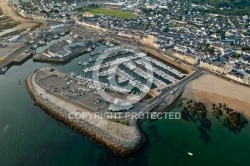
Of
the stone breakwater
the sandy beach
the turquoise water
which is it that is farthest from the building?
the stone breakwater

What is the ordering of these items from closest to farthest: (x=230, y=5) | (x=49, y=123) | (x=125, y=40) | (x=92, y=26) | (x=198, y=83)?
(x=49, y=123) < (x=198, y=83) < (x=125, y=40) < (x=92, y=26) < (x=230, y=5)

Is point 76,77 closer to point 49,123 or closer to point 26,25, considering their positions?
point 49,123

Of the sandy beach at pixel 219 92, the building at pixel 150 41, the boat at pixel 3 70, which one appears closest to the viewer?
the sandy beach at pixel 219 92

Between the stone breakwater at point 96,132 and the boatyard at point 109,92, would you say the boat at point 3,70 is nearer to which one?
the boatyard at point 109,92

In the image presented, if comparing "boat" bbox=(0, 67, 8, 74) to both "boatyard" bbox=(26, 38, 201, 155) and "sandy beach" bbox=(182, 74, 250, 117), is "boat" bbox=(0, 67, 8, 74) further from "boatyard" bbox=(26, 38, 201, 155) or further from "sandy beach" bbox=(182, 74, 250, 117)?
"sandy beach" bbox=(182, 74, 250, 117)

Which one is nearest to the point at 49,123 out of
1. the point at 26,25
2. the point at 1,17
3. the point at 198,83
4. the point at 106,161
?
the point at 106,161

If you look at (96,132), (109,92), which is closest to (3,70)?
(109,92)

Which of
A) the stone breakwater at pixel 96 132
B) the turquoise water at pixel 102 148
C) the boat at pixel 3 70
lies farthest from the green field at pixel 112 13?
the turquoise water at pixel 102 148
